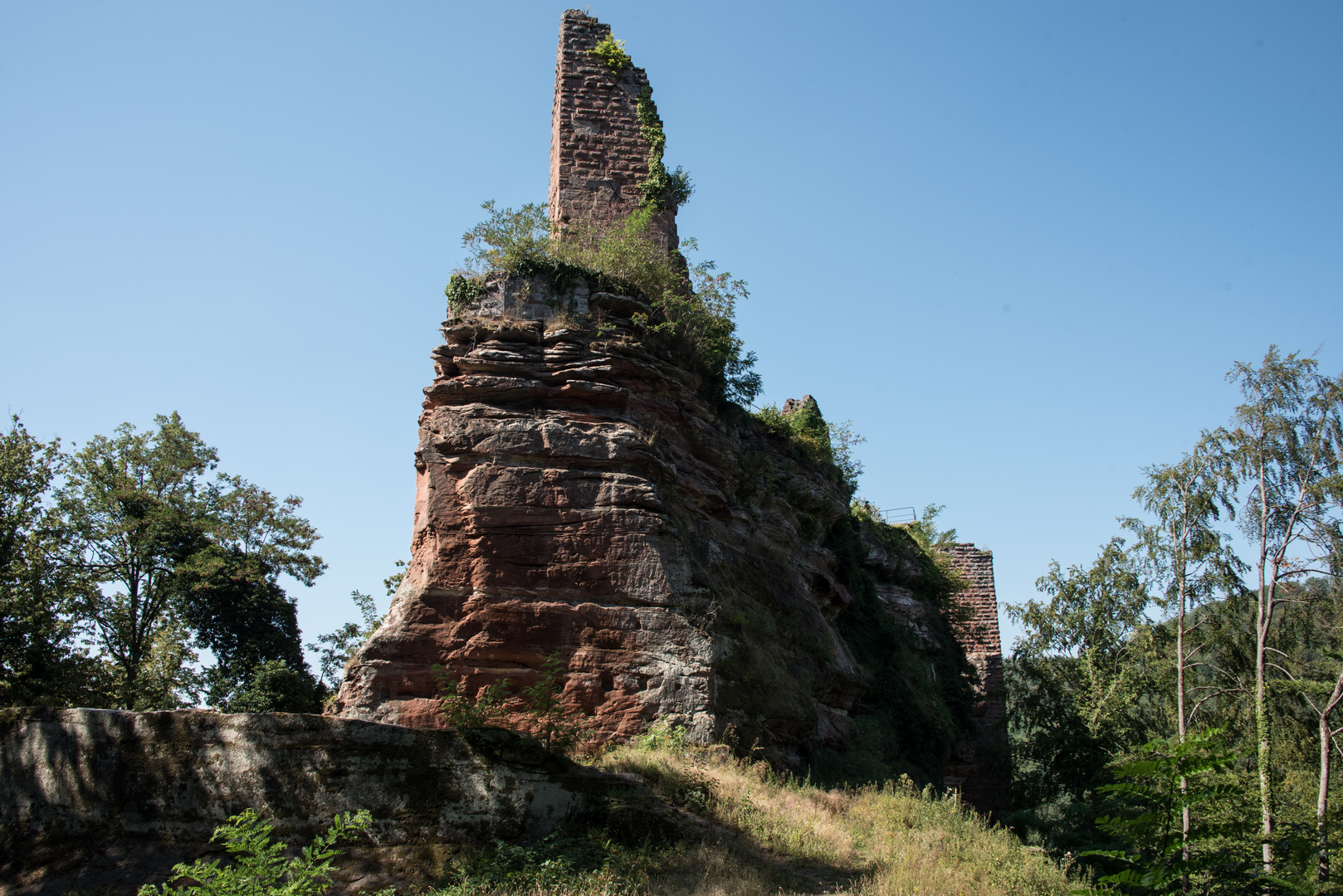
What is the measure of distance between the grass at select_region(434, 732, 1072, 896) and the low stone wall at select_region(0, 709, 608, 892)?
487 millimetres

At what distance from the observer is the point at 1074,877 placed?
893 centimetres

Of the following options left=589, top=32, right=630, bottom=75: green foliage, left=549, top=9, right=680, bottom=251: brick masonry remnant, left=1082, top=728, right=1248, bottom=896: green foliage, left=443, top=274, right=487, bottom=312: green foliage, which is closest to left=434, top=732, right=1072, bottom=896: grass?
left=1082, top=728, right=1248, bottom=896: green foliage

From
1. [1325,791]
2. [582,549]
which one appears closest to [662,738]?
[582,549]

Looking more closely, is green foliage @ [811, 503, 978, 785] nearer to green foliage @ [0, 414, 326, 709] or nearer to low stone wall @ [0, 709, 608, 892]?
low stone wall @ [0, 709, 608, 892]

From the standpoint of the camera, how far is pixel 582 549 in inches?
425

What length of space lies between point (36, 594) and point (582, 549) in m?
15.5

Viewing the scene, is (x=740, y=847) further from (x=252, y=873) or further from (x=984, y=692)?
(x=984, y=692)

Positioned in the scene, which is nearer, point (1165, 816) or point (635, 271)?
point (1165, 816)

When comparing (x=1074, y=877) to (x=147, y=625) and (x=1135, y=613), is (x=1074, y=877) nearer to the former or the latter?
(x=1135, y=613)

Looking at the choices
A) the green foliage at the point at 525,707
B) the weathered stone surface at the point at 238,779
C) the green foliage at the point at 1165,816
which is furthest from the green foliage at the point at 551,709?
the green foliage at the point at 1165,816

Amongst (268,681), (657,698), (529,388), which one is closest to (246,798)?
(657,698)

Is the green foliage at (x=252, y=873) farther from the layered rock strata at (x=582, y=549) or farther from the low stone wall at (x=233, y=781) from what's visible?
the layered rock strata at (x=582, y=549)

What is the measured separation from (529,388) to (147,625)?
16343 mm

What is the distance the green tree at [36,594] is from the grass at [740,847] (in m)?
14.3
